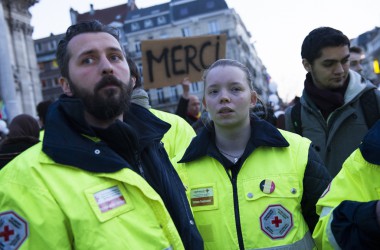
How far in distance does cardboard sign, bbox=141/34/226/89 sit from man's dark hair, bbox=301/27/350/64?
3.40 metres

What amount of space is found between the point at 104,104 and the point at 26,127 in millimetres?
2485

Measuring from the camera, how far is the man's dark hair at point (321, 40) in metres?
2.96

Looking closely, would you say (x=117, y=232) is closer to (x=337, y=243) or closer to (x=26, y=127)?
(x=337, y=243)

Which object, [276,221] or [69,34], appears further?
[276,221]

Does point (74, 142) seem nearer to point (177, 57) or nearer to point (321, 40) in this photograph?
point (321, 40)

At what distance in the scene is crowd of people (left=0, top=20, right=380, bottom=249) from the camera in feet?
4.71

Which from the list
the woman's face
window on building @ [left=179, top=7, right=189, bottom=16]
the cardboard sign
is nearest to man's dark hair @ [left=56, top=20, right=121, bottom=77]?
the woman's face

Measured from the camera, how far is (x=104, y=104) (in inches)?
68.3

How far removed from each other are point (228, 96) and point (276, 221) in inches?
28.5

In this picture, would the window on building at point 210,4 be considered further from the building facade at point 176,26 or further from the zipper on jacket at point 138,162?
the zipper on jacket at point 138,162

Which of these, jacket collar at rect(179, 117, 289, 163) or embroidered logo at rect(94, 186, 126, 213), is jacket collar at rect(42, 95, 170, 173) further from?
jacket collar at rect(179, 117, 289, 163)

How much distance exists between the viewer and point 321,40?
298cm

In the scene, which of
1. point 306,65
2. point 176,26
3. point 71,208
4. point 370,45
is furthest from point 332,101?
point 370,45

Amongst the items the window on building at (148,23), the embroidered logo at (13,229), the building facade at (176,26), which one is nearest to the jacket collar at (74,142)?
the embroidered logo at (13,229)
